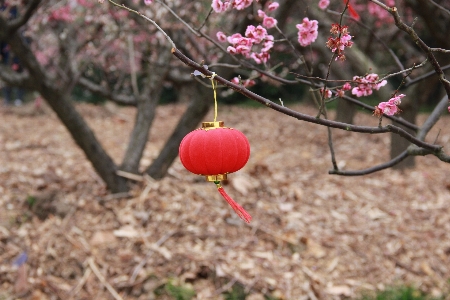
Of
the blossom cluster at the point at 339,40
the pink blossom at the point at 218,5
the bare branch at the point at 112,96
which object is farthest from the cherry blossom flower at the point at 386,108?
the bare branch at the point at 112,96

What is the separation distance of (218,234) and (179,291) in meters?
0.77

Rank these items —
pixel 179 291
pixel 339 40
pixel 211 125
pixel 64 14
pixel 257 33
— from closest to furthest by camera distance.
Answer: pixel 339 40, pixel 211 125, pixel 257 33, pixel 179 291, pixel 64 14

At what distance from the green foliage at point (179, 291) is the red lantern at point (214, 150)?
5.95 feet

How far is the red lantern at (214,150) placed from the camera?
5.59 ft

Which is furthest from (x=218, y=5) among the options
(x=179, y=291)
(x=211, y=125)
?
(x=179, y=291)

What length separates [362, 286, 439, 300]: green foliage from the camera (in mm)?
3348

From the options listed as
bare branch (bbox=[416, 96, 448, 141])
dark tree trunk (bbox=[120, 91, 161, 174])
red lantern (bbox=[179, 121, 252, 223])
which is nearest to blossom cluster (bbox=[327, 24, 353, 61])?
red lantern (bbox=[179, 121, 252, 223])

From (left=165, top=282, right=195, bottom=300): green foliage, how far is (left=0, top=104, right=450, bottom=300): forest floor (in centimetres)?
2

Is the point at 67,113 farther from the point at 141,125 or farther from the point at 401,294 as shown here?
the point at 401,294

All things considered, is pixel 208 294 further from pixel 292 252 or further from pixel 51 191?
pixel 51 191

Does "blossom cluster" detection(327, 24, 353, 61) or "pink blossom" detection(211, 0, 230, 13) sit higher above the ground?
"pink blossom" detection(211, 0, 230, 13)

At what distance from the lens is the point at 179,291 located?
3.41m

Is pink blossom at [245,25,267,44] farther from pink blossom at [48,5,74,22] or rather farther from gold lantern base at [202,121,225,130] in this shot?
pink blossom at [48,5,74,22]

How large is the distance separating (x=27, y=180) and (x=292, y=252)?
2882 mm
